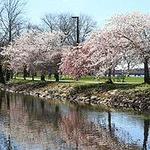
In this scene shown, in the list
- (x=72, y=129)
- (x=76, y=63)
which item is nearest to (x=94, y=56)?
(x=76, y=63)

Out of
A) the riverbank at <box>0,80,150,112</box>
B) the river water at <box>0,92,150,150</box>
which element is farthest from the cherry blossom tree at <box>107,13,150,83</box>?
the river water at <box>0,92,150,150</box>

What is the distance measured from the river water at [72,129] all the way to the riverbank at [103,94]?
2915 mm

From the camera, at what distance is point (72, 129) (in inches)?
858

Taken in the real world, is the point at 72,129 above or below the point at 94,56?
below

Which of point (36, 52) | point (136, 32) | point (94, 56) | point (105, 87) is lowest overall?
point (105, 87)

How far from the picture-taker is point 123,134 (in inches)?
794

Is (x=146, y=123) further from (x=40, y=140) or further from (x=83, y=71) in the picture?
(x=83, y=71)

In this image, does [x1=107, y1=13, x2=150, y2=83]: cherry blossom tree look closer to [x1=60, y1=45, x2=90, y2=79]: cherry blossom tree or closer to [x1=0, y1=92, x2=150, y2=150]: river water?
[x1=60, y1=45, x2=90, y2=79]: cherry blossom tree

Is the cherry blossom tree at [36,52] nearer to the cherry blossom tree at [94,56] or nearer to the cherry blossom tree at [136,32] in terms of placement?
the cherry blossom tree at [94,56]

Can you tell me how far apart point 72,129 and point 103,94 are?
14985 mm

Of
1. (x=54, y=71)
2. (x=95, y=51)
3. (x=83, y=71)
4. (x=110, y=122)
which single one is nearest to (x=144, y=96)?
(x=110, y=122)

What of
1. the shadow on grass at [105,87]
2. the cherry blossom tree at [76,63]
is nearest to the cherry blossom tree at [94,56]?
the cherry blossom tree at [76,63]

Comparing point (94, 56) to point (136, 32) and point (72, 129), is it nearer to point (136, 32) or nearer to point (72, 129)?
point (136, 32)

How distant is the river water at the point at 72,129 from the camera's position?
57.3 ft
